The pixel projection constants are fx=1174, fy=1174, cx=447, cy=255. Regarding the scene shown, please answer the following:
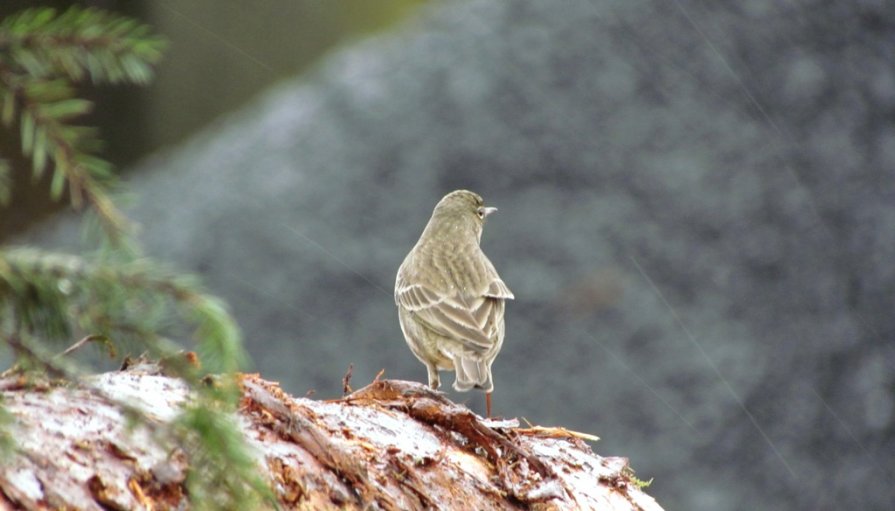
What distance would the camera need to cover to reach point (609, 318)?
9453 mm

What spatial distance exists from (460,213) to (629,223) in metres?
3.50

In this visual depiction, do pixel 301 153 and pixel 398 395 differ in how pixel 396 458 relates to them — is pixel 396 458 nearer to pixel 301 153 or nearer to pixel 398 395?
pixel 398 395

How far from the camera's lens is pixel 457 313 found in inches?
222

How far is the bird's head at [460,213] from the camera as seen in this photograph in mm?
6395

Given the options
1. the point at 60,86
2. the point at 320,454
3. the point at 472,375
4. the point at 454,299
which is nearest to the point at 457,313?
the point at 454,299

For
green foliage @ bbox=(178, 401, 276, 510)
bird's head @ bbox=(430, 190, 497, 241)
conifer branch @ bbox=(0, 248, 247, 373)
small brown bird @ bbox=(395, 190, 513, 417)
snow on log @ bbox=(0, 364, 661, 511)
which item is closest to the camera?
conifer branch @ bbox=(0, 248, 247, 373)

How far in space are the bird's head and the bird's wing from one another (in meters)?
0.57

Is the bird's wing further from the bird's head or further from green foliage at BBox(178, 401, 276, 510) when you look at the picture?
green foliage at BBox(178, 401, 276, 510)

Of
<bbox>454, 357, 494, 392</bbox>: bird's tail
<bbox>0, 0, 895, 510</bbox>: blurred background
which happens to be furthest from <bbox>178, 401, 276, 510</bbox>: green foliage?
<bbox>0, 0, 895, 510</bbox>: blurred background

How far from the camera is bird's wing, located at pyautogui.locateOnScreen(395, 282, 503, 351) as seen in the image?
548 centimetres

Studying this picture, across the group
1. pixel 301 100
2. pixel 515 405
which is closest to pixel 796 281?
pixel 515 405

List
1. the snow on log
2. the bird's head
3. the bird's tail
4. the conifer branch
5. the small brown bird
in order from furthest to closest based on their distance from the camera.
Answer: the bird's head < the small brown bird < the bird's tail < the snow on log < the conifer branch

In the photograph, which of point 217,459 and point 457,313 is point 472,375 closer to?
point 457,313

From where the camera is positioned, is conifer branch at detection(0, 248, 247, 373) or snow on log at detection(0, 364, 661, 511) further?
snow on log at detection(0, 364, 661, 511)
